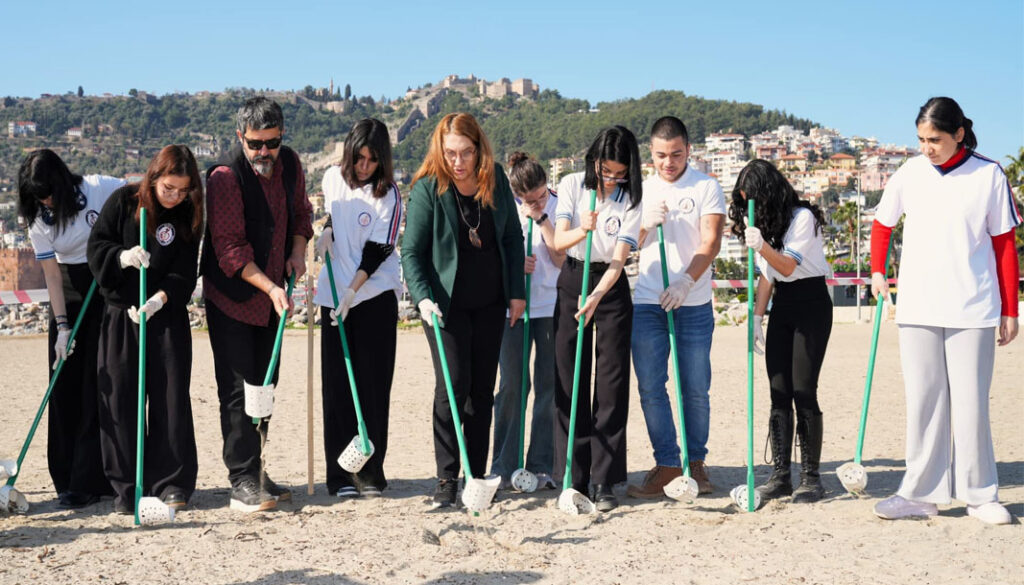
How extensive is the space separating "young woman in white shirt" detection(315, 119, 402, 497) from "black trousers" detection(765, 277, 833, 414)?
6.68ft

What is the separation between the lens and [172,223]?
15.9 feet

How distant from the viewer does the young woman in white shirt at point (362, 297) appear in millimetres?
5066

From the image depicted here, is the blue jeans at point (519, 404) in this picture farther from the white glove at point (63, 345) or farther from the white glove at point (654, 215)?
the white glove at point (63, 345)

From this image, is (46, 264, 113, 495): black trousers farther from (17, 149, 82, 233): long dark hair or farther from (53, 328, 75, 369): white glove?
(17, 149, 82, 233): long dark hair

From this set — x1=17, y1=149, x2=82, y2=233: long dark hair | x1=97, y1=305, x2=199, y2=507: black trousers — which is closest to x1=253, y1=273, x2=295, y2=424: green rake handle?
x1=97, y1=305, x2=199, y2=507: black trousers

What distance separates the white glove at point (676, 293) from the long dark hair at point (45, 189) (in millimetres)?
3128

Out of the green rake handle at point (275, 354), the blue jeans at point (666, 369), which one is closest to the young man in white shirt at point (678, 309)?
the blue jeans at point (666, 369)

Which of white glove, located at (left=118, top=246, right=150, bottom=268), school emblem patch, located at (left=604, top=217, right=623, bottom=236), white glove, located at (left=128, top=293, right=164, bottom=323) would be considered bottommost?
white glove, located at (left=128, top=293, right=164, bottom=323)

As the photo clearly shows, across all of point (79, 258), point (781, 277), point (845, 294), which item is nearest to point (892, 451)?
point (781, 277)

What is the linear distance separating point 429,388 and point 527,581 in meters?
6.60

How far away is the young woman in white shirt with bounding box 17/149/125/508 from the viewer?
16.4 feet

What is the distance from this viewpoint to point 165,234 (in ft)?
15.8

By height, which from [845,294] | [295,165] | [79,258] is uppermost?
[295,165]

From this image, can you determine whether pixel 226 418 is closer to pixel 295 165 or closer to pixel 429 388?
pixel 295 165
